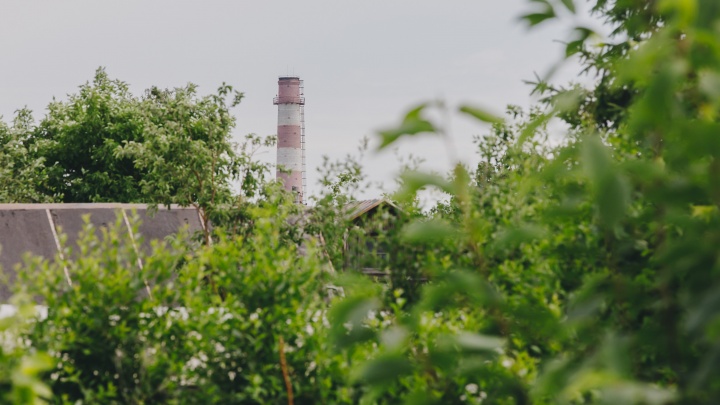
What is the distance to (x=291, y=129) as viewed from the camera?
66.5 m

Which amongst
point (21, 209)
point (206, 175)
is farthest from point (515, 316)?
point (21, 209)

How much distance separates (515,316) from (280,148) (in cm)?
6259

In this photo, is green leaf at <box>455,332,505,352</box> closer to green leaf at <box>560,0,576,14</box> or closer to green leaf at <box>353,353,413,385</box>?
green leaf at <box>353,353,413,385</box>

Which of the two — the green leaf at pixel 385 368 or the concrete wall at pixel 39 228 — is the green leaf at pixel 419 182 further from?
the concrete wall at pixel 39 228

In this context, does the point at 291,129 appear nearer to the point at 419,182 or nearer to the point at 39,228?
the point at 39,228

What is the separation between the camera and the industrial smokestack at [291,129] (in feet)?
210

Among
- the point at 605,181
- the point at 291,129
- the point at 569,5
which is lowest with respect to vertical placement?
the point at 605,181

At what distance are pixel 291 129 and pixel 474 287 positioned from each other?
214 ft

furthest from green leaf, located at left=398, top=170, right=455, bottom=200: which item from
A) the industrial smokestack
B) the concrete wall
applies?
the industrial smokestack

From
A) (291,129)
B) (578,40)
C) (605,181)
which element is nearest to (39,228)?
(578,40)

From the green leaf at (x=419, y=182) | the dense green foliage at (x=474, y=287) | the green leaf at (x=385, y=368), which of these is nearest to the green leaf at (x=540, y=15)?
the dense green foliage at (x=474, y=287)

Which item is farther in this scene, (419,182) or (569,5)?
(569,5)

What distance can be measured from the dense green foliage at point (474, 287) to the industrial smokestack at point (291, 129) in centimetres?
4920

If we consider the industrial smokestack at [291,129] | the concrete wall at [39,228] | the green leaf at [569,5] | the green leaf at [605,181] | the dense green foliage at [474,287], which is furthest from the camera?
the industrial smokestack at [291,129]
